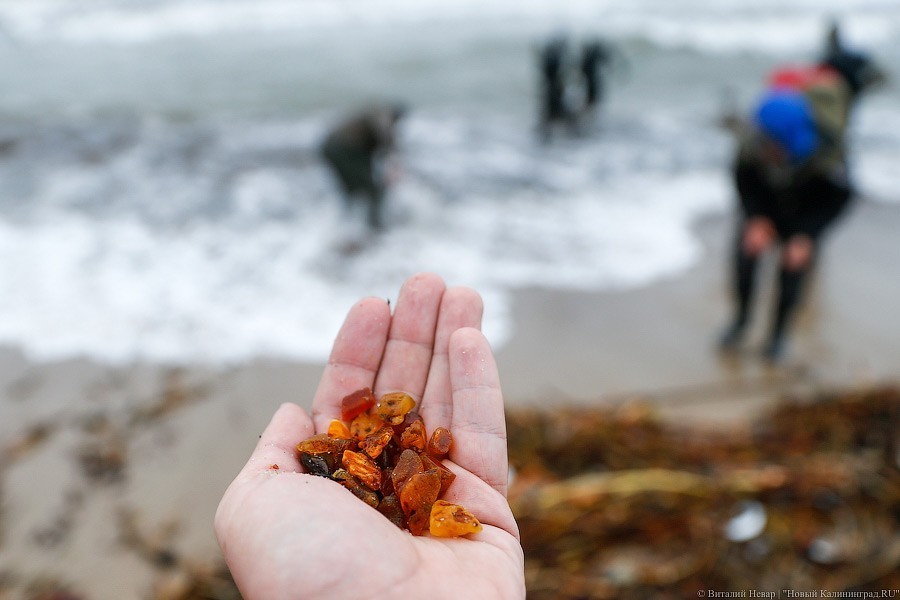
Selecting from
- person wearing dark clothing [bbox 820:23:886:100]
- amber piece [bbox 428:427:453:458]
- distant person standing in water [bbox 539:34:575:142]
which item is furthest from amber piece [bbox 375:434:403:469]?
distant person standing in water [bbox 539:34:575:142]

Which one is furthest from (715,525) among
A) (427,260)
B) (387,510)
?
(427,260)

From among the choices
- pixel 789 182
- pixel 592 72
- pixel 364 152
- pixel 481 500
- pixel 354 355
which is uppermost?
pixel 592 72

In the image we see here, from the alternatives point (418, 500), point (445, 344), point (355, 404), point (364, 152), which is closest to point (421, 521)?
point (418, 500)

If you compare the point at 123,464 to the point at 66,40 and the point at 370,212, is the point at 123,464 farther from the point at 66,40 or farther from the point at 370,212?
the point at 66,40

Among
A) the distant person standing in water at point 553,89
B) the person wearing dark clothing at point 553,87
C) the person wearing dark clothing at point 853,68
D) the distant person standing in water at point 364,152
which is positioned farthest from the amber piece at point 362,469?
the person wearing dark clothing at point 553,87

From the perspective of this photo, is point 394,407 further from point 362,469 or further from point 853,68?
point 853,68

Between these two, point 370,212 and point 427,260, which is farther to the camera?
point 370,212
